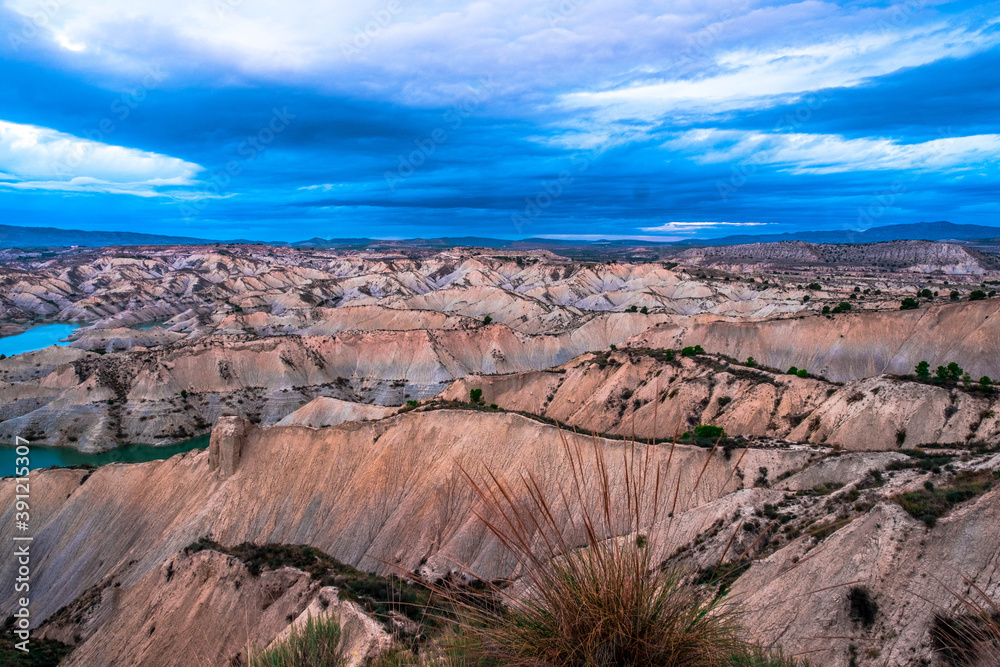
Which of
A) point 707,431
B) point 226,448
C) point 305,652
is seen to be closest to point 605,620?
point 305,652

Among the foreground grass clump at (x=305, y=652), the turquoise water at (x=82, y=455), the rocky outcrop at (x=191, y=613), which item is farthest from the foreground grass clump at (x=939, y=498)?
the turquoise water at (x=82, y=455)

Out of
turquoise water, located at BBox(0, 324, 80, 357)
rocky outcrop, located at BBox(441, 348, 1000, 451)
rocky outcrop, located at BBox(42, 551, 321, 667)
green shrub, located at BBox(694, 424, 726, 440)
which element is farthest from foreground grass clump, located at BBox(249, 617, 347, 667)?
turquoise water, located at BBox(0, 324, 80, 357)

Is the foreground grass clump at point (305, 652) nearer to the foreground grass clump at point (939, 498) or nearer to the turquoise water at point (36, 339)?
the foreground grass clump at point (939, 498)

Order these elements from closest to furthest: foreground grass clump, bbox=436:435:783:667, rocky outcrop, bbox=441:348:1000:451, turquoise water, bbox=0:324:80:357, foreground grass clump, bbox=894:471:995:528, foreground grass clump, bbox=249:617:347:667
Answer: foreground grass clump, bbox=436:435:783:667
foreground grass clump, bbox=249:617:347:667
foreground grass clump, bbox=894:471:995:528
rocky outcrop, bbox=441:348:1000:451
turquoise water, bbox=0:324:80:357

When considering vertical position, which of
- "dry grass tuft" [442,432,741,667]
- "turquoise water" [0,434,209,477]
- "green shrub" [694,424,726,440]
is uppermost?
"dry grass tuft" [442,432,741,667]

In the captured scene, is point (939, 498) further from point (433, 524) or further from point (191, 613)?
point (191, 613)

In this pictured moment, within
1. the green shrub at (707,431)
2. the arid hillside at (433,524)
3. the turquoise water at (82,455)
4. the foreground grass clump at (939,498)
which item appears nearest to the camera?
the arid hillside at (433,524)

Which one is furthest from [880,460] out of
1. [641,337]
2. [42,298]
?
[42,298]

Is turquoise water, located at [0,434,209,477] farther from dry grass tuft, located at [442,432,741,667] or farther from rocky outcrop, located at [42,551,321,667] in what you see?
dry grass tuft, located at [442,432,741,667]
